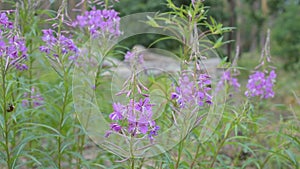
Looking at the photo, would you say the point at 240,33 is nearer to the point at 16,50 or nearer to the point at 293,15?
the point at 293,15

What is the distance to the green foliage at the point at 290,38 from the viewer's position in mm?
9172

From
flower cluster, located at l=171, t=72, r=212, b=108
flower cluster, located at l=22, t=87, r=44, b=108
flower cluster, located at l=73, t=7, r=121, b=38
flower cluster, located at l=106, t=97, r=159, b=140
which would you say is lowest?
flower cluster, located at l=22, t=87, r=44, b=108

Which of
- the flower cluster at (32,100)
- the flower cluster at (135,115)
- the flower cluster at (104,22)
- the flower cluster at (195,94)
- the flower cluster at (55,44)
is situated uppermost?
the flower cluster at (104,22)

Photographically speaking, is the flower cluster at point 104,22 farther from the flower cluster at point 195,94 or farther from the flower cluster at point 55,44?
the flower cluster at point 195,94

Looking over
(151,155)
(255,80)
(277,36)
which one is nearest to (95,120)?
(151,155)

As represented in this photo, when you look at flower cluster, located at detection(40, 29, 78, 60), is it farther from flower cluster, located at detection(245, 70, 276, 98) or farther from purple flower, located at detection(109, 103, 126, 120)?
flower cluster, located at detection(245, 70, 276, 98)

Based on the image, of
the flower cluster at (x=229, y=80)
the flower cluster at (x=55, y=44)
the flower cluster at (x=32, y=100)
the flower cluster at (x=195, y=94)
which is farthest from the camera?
the flower cluster at (x=229, y=80)

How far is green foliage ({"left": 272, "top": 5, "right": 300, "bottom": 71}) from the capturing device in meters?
9.17

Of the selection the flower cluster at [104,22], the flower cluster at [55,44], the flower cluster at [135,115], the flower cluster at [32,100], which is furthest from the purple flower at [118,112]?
the flower cluster at [32,100]

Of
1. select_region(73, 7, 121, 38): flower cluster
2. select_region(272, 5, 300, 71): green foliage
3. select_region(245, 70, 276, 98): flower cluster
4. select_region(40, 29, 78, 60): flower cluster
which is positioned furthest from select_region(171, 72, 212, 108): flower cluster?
select_region(272, 5, 300, 71): green foliage

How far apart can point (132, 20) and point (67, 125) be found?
4.03ft

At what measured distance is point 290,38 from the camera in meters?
9.31

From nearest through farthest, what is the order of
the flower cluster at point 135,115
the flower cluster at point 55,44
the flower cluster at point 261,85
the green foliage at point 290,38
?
the flower cluster at point 135,115 → the flower cluster at point 55,44 → the flower cluster at point 261,85 → the green foliage at point 290,38

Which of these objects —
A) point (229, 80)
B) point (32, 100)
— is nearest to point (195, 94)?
point (229, 80)
